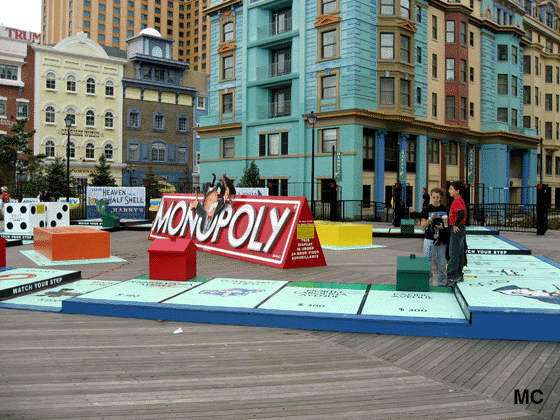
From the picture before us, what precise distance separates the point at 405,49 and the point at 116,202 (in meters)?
23.6

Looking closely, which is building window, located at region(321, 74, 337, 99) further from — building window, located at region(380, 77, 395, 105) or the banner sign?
the banner sign

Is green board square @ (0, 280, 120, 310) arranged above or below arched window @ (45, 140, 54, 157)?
below

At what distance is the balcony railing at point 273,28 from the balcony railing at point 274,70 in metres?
2.45

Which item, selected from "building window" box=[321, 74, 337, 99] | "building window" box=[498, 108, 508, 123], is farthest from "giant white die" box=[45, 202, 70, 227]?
"building window" box=[498, 108, 508, 123]

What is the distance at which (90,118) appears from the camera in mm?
59062

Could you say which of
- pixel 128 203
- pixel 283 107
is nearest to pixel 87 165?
pixel 283 107

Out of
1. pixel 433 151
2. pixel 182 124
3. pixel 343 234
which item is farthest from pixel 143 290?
pixel 182 124

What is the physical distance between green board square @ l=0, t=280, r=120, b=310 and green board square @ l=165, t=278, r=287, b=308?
185 centimetres

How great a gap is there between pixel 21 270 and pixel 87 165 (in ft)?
165

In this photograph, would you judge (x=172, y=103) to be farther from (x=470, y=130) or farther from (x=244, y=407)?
(x=244, y=407)

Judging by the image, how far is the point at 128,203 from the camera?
98.1 feet

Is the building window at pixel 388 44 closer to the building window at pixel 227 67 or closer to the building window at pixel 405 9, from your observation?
the building window at pixel 405 9

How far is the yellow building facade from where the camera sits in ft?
183

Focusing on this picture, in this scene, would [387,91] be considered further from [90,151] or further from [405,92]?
[90,151]
